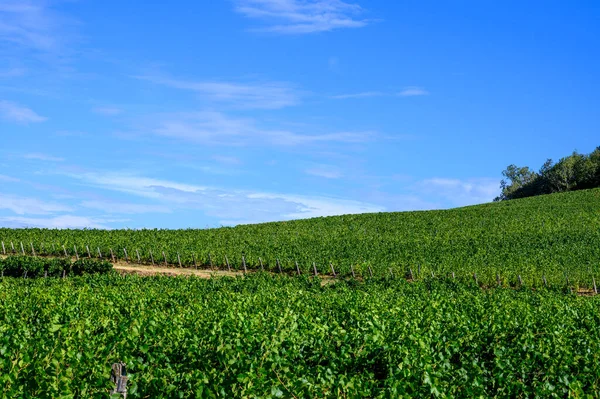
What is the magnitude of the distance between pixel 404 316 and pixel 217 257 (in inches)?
1307

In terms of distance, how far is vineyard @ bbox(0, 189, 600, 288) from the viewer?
141 ft

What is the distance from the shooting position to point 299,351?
12.1m

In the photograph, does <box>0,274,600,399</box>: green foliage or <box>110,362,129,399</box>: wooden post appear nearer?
<box>110,362,129,399</box>: wooden post

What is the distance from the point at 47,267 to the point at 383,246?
2707cm

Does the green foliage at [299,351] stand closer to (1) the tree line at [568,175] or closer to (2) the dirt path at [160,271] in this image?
(2) the dirt path at [160,271]

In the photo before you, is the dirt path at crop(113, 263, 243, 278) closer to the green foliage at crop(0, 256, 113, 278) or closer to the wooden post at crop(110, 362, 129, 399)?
the green foliage at crop(0, 256, 113, 278)

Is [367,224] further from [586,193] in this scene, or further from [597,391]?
[597,391]

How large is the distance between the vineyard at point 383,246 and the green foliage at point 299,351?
23294 millimetres

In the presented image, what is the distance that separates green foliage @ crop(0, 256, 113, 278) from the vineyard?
32.9 feet

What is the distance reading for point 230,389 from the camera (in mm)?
9828

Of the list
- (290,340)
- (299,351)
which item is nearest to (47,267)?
(290,340)

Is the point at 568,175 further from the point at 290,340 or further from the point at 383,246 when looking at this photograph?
the point at 290,340

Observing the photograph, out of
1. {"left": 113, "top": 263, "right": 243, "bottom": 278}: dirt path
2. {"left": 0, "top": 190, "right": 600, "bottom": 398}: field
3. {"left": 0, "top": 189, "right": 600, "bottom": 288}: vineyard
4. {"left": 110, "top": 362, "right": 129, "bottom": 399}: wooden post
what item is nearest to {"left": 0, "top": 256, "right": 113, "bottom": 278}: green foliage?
{"left": 0, "top": 190, "right": 600, "bottom": 398}: field

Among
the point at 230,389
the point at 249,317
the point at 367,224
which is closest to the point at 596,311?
the point at 249,317
